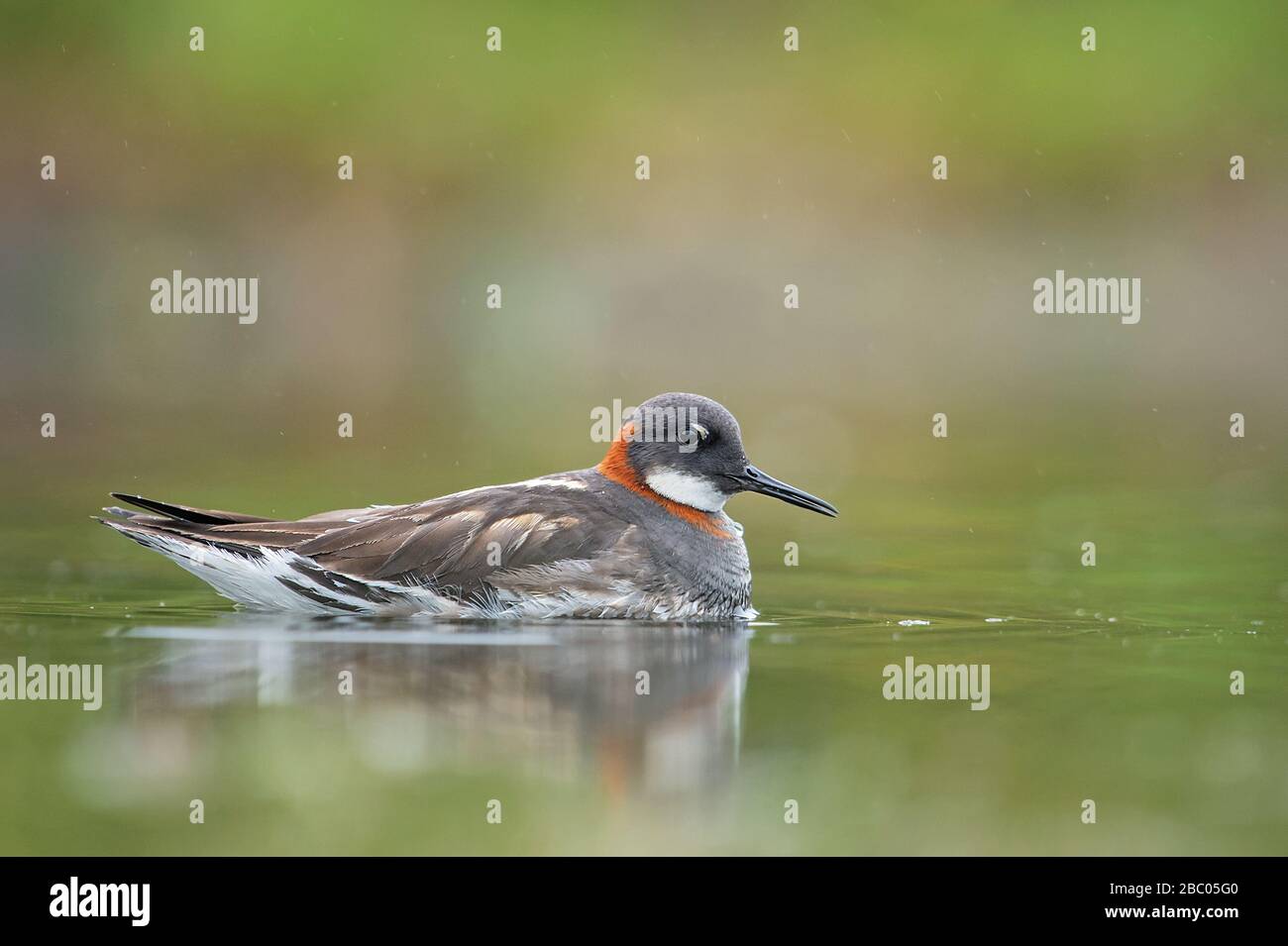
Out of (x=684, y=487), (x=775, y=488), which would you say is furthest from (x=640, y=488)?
(x=775, y=488)

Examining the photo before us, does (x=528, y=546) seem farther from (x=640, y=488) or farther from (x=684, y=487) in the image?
(x=684, y=487)

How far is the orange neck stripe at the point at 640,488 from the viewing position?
13.5 metres

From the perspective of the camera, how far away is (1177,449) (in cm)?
2056

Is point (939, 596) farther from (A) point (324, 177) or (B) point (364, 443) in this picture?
(A) point (324, 177)

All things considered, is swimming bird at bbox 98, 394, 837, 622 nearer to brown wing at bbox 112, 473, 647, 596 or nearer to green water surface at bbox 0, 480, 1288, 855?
brown wing at bbox 112, 473, 647, 596

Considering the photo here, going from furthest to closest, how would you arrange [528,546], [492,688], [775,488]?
[775,488], [528,546], [492,688]

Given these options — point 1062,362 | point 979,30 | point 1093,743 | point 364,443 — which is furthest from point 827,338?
point 1093,743

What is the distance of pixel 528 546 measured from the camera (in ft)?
42.2

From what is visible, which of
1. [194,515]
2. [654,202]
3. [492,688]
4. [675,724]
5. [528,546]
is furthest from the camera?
[654,202]

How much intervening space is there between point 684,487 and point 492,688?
3.20 meters

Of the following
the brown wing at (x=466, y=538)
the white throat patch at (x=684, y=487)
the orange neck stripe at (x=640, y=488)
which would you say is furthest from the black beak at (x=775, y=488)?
the brown wing at (x=466, y=538)

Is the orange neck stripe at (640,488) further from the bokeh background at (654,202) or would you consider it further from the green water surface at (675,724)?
the bokeh background at (654,202)

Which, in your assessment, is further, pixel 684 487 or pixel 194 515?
pixel 684 487

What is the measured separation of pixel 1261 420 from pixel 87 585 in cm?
1420
